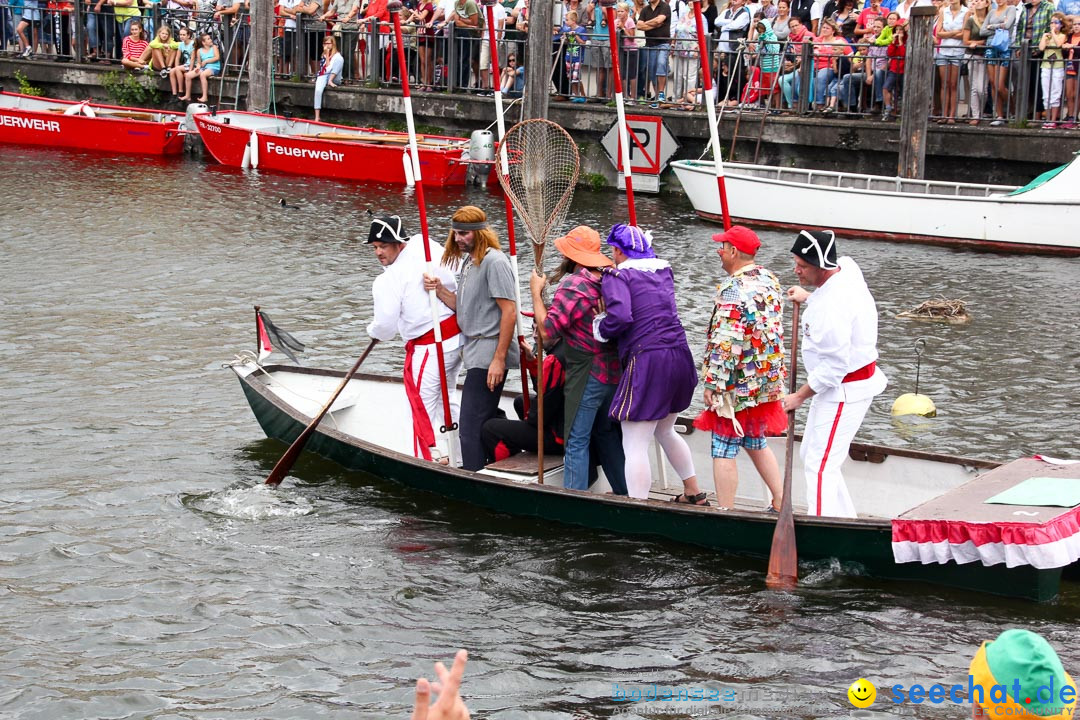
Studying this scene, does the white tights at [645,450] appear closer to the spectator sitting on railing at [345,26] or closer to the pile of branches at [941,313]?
the pile of branches at [941,313]

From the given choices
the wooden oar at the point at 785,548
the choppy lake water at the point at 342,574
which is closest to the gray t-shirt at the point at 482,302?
the choppy lake water at the point at 342,574

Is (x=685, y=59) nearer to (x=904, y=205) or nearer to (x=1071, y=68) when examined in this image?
(x=904, y=205)

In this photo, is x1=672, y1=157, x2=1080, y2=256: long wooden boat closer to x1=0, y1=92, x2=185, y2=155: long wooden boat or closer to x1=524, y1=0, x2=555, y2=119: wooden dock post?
x1=524, y1=0, x2=555, y2=119: wooden dock post

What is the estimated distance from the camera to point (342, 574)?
25.9ft

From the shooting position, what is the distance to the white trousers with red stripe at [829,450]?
24.5 feet

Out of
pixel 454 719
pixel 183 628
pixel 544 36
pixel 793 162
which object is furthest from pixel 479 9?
pixel 454 719

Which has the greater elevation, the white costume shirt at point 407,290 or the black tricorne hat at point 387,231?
the black tricorne hat at point 387,231

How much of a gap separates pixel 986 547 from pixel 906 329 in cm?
742

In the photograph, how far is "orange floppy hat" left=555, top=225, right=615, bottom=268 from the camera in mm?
7805

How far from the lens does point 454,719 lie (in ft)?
10.5

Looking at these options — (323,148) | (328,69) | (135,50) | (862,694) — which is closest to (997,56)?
(323,148)

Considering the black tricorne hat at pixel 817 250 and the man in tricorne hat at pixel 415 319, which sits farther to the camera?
the man in tricorne hat at pixel 415 319

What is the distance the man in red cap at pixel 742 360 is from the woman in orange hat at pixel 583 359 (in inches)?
23.8

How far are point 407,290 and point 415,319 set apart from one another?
20cm
